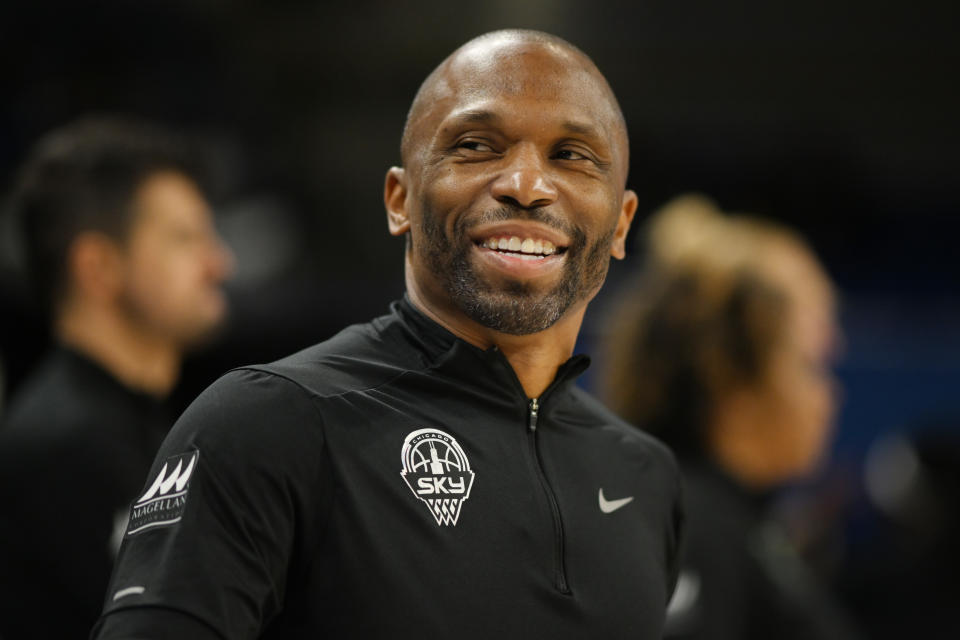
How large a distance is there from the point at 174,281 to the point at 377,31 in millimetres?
6448

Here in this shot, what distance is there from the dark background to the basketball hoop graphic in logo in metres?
4.29

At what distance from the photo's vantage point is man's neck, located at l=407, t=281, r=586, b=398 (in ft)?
5.99

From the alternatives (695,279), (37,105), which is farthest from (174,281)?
(37,105)

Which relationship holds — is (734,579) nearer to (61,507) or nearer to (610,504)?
(610,504)

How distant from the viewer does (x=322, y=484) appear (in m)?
1.55

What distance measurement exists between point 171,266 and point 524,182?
1.64 m

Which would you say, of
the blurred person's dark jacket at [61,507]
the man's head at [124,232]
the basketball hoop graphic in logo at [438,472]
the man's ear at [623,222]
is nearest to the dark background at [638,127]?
the man's head at [124,232]

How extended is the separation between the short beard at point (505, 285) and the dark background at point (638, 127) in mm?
4170

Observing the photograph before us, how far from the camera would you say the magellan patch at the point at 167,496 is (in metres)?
1.47

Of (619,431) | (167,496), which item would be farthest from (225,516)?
(619,431)

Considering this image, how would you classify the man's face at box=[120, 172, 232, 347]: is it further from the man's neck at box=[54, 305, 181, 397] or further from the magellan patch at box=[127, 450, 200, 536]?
the magellan patch at box=[127, 450, 200, 536]

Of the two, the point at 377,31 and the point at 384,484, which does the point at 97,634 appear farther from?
the point at 377,31

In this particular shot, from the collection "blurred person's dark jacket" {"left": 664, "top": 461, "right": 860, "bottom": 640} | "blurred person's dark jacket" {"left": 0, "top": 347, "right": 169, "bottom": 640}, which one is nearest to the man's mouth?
"blurred person's dark jacket" {"left": 0, "top": 347, "right": 169, "bottom": 640}

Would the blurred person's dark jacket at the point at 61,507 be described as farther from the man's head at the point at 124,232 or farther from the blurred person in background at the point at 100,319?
the man's head at the point at 124,232
